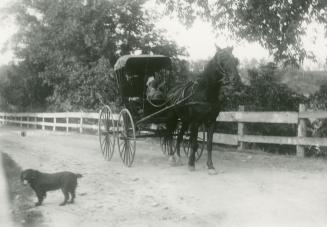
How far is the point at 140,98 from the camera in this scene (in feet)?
36.1

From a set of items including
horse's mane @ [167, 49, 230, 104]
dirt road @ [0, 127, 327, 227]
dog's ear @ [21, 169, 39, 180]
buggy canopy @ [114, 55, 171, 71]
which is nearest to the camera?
dirt road @ [0, 127, 327, 227]

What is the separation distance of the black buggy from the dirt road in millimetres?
692

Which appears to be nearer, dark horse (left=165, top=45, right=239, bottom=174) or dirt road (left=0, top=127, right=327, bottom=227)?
dirt road (left=0, top=127, right=327, bottom=227)

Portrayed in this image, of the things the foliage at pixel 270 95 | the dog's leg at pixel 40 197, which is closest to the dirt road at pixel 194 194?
the dog's leg at pixel 40 197

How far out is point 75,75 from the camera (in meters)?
24.8

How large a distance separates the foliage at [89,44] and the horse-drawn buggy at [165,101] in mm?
11761

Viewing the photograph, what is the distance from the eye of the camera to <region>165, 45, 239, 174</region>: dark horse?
8.72m

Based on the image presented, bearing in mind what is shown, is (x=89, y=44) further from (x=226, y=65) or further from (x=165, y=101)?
(x=226, y=65)

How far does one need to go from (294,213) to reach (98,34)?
68.7 ft

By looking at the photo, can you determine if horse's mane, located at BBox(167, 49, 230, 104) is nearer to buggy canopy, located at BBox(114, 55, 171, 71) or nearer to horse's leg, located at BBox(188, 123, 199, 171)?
horse's leg, located at BBox(188, 123, 199, 171)

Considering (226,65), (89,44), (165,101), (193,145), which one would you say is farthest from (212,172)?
(89,44)

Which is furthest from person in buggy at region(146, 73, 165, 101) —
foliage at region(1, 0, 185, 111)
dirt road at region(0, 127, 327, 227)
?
foliage at region(1, 0, 185, 111)

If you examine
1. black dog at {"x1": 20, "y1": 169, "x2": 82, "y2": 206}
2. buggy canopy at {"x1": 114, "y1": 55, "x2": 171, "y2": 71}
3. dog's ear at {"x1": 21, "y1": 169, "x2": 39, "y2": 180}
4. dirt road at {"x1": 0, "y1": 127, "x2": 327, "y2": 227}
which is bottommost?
dirt road at {"x1": 0, "y1": 127, "x2": 327, "y2": 227}

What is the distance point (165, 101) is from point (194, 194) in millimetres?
3879
